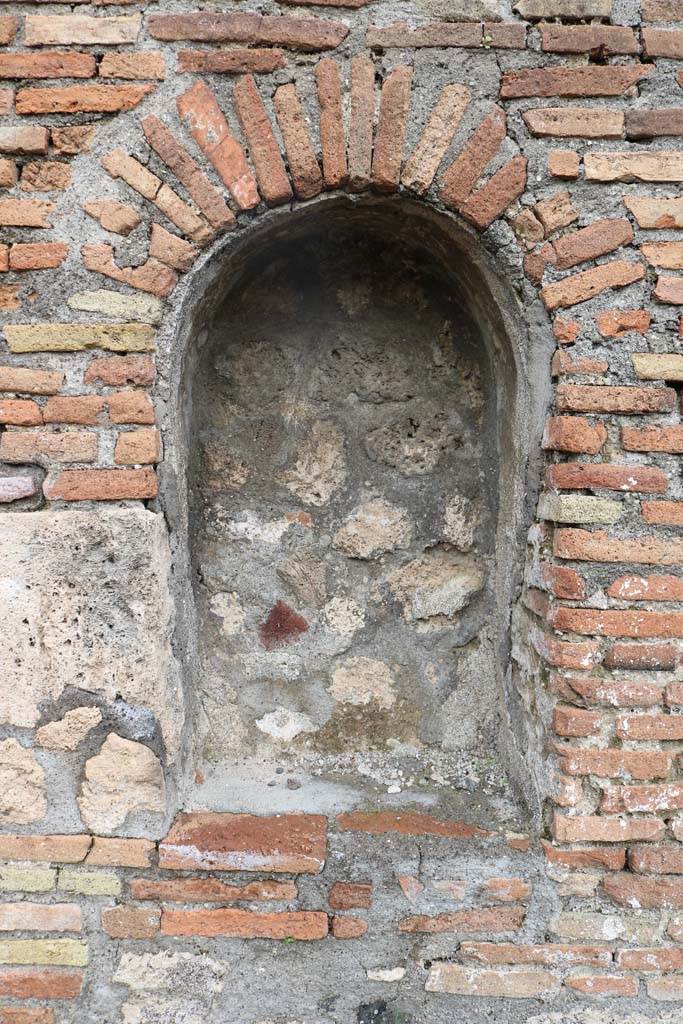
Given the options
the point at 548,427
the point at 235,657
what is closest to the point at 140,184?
the point at 548,427

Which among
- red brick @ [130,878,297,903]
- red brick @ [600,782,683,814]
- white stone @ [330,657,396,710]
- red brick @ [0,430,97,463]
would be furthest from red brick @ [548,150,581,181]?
red brick @ [130,878,297,903]

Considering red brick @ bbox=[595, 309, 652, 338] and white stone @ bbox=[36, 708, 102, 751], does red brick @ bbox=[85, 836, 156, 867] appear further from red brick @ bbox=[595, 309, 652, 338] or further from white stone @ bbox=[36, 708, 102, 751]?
red brick @ bbox=[595, 309, 652, 338]

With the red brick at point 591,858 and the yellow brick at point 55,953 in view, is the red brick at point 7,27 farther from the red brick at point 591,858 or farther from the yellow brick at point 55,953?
the red brick at point 591,858

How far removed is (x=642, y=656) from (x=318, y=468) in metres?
1.04

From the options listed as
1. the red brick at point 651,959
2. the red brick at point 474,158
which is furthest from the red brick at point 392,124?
the red brick at point 651,959

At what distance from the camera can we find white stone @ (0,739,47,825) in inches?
70.1

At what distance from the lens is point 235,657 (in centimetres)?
213

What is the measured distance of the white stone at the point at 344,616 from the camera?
7.04 ft

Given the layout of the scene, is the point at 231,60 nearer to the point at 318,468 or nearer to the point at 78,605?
the point at 318,468

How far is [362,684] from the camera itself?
2.14 metres

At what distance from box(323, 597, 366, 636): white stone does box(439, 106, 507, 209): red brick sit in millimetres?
1160

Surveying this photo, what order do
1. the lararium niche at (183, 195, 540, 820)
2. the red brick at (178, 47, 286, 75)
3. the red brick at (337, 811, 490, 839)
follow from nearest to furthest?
the red brick at (178, 47, 286, 75)
the red brick at (337, 811, 490, 839)
the lararium niche at (183, 195, 540, 820)

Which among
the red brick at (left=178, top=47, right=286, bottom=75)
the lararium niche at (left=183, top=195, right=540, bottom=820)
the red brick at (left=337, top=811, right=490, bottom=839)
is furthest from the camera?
the lararium niche at (left=183, top=195, right=540, bottom=820)

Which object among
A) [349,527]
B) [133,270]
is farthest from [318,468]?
[133,270]
